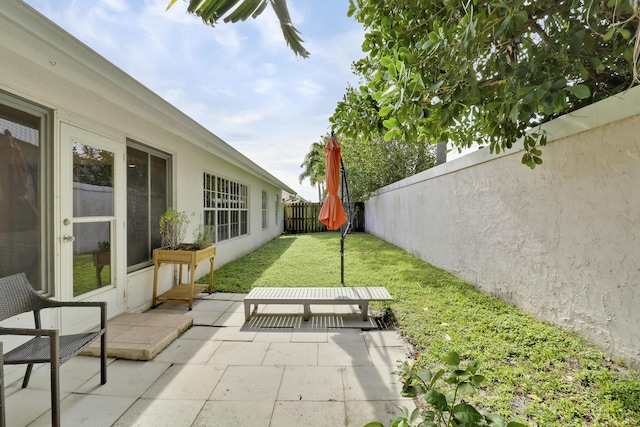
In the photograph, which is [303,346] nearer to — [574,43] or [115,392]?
[115,392]

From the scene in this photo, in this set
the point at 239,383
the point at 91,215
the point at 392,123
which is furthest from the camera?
the point at 91,215

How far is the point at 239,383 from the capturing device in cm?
237

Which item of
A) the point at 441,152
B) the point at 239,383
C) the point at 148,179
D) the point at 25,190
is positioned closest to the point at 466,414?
the point at 239,383

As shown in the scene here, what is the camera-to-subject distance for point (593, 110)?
2551 mm

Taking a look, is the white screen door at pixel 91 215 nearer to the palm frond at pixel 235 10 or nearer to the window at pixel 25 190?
the window at pixel 25 190

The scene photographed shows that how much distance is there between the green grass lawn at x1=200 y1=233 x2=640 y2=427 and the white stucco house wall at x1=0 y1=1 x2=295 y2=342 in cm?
186

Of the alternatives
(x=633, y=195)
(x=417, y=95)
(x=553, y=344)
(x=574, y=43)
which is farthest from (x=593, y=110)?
(x=553, y=344)

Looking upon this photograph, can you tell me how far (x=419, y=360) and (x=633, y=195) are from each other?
87.2 inches

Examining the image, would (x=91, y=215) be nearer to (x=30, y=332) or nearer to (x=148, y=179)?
(x=148, y=179)

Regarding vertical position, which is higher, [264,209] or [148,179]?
[148,179]

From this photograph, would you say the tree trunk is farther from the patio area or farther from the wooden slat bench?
the patio area

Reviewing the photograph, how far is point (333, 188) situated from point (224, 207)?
371cm

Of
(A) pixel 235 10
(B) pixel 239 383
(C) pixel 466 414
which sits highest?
(A) pixel 235 10

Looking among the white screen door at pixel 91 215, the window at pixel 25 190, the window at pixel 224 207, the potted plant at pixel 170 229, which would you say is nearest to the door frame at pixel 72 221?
the white screen door at pixel 91 215
